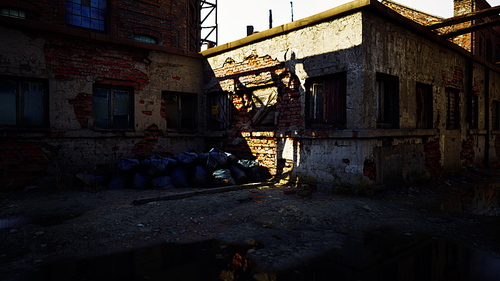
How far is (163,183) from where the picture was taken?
226 inches

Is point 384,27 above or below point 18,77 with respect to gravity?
above

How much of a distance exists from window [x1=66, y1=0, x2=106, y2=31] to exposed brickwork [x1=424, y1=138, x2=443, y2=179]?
1259 centimetres

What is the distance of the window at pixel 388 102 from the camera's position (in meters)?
5.63

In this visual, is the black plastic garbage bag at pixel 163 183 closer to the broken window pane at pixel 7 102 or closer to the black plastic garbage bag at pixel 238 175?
the black plastic garbage bag at pixel 238 175

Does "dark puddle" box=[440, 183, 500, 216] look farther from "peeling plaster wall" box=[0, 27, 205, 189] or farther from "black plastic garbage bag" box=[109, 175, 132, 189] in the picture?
"peeling plaster wall" box=[0, 27, 205, 189]

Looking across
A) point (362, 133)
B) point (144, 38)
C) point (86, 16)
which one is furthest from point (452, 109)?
point (86, 16)

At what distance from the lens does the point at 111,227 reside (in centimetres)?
338

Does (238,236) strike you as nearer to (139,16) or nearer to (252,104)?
(252,104)

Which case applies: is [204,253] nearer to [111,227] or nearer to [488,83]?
[111,227]

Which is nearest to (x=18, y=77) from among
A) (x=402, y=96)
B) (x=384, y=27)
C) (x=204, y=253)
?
(x=204, y=253)

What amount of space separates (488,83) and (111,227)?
11749 mm

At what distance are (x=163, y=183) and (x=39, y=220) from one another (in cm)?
230

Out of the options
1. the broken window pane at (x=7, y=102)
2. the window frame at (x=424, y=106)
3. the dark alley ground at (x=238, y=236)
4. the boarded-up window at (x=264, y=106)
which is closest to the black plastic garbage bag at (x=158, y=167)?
the dark alley ground at (x=238, y=236)

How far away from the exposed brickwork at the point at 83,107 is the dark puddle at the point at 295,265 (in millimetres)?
4637
